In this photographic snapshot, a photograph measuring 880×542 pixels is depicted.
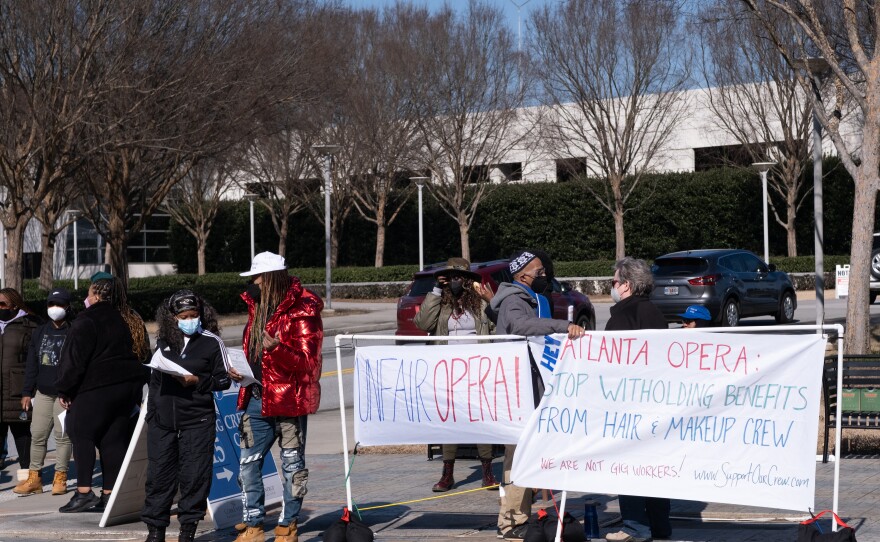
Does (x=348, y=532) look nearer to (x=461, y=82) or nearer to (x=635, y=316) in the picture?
(x=635, y=316)

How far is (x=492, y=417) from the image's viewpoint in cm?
718

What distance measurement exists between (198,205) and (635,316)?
147 feet

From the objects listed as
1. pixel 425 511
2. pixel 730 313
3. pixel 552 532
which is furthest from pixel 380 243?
pixel 552 532

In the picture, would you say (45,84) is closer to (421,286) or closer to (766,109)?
(421,286)

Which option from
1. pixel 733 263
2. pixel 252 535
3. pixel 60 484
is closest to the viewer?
pixel 252 535

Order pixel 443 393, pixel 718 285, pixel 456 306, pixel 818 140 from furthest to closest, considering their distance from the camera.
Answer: pixel 718 285 → pixel 818 140 → pixel 456 306 → pixel 443 393

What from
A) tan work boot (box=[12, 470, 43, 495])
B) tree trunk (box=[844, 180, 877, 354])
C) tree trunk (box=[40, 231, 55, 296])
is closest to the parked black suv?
tree trunk (box=[844, 180, 877, 354])

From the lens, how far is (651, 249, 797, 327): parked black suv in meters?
23.1

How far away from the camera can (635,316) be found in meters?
7.04

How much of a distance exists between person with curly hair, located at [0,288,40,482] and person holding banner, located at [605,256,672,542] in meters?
5.80

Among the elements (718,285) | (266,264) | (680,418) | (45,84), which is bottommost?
(680,418)

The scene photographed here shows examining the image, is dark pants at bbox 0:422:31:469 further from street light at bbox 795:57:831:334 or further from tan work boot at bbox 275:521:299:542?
street light at bbox 795:57:831:334

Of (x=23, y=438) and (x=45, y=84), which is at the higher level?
(x=45, y=84)

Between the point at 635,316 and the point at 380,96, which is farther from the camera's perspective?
the point at 380,96
